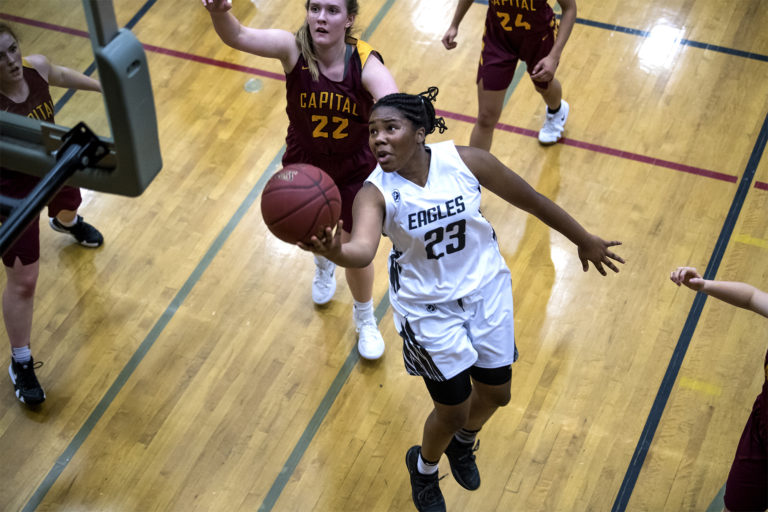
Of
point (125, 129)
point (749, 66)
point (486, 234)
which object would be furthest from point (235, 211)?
point (749, 66)

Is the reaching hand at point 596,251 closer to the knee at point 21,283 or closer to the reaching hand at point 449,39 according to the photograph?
the reaching hand at point 449,39

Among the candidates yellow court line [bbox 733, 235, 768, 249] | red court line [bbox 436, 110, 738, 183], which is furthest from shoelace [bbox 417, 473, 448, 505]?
red court line [bbox 436, 110, 738, 183]

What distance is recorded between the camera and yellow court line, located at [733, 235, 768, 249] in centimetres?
Result: 549

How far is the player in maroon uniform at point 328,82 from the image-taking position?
418 cm

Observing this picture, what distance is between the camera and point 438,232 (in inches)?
144

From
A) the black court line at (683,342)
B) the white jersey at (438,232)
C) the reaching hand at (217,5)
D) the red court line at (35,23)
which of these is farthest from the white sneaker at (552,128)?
the red court line at (35,23)

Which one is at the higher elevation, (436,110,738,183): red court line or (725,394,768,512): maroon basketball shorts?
(725,394,768,512): maroon basketball shorts

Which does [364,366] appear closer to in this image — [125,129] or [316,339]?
[316,339]

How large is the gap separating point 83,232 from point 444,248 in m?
2.77

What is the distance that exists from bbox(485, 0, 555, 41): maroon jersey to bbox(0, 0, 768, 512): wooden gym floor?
0.95 m

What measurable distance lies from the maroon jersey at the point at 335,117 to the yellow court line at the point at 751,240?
2.36 meters

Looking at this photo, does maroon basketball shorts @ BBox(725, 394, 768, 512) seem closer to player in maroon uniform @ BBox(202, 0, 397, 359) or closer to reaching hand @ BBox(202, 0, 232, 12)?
player in maroon uniform @ BBox(202, 0, 397, 359)

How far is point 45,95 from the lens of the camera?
3312mm

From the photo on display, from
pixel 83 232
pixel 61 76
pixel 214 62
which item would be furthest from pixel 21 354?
pixel 214 62
